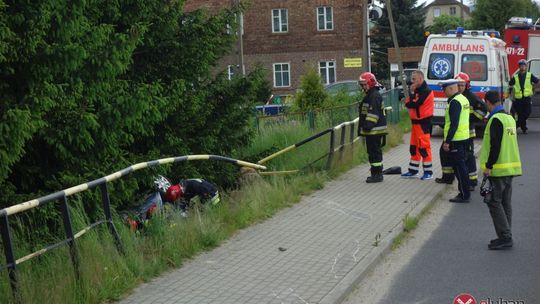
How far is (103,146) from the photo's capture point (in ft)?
29.1

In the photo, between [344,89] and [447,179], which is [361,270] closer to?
[447,179]

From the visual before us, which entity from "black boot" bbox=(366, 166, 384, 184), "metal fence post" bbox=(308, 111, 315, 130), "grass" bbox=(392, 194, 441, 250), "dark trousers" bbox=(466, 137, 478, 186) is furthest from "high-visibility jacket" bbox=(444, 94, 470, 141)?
"metal fence post" bbox=(308, 111, 315, 130)

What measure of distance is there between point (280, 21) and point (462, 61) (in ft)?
92.3

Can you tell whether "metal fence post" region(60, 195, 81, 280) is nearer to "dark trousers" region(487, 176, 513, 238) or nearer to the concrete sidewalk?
the concrete sidewalk

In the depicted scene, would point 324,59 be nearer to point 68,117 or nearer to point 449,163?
point 449,163

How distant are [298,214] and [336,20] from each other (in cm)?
3671

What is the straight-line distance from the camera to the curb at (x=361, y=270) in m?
6.45

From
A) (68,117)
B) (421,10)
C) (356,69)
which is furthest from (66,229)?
(421,10)

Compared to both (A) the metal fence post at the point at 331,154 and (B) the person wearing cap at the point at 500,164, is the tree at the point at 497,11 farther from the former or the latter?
(B) the person wearing cap at the point at 500,164

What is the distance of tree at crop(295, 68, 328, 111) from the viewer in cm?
2161

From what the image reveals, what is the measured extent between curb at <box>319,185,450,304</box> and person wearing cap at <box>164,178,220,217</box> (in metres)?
2.34

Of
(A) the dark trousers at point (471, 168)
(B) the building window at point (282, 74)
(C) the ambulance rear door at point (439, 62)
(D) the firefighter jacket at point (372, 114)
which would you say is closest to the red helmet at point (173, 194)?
(D) the firefighter jacket at point (372, 114)

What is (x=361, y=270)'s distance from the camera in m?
7.29

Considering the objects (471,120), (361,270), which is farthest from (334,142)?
(361,270)
